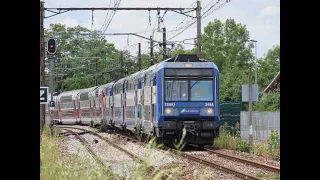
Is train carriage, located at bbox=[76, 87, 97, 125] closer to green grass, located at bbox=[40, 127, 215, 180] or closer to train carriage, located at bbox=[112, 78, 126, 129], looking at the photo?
train carriage, located at bbox=[112, 78, 126, 129]

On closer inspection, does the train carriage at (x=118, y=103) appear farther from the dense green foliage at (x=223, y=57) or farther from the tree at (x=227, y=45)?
the tree at (x=227, y=45)

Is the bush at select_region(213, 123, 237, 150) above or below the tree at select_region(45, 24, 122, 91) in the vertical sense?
below

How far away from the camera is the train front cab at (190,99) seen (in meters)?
19.5

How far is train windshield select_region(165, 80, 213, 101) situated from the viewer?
19562 millimetres

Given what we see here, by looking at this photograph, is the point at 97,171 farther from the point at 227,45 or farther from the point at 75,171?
the point at 227,45

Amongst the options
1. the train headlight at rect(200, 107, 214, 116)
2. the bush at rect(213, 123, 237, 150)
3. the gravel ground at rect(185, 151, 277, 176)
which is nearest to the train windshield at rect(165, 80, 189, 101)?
the train headlight at rect(200, 107, 214, 116)

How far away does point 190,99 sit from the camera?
19.6 meters
